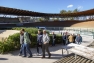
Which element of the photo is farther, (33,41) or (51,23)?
(51,23)

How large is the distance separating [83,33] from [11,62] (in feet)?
67.2

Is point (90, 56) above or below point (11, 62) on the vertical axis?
above

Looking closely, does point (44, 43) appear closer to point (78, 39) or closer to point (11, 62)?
point (11, 62)

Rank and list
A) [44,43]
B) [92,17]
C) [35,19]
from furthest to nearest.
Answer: [35,19], [92,17], [44,43]

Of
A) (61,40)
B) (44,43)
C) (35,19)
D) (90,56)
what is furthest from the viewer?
(35,19)

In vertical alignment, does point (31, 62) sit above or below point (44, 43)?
below

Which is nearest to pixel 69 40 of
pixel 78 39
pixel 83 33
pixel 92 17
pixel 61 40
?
pixel 78 39

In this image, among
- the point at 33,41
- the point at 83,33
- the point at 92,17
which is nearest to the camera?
the point at 33,41

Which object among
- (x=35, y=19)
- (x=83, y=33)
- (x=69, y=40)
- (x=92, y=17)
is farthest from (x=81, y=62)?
(x=35, y=19)

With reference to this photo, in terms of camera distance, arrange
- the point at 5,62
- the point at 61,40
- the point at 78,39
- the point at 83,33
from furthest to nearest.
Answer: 1. the point at 83,33
2. the point at 61,40
3. the point at 78,39
4. the point at 5,62

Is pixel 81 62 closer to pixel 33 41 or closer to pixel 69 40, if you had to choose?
pixel 33 41

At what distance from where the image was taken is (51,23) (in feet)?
202

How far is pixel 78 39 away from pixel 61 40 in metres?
2.56

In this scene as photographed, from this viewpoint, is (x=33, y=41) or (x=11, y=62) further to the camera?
(x=33, y=41)
